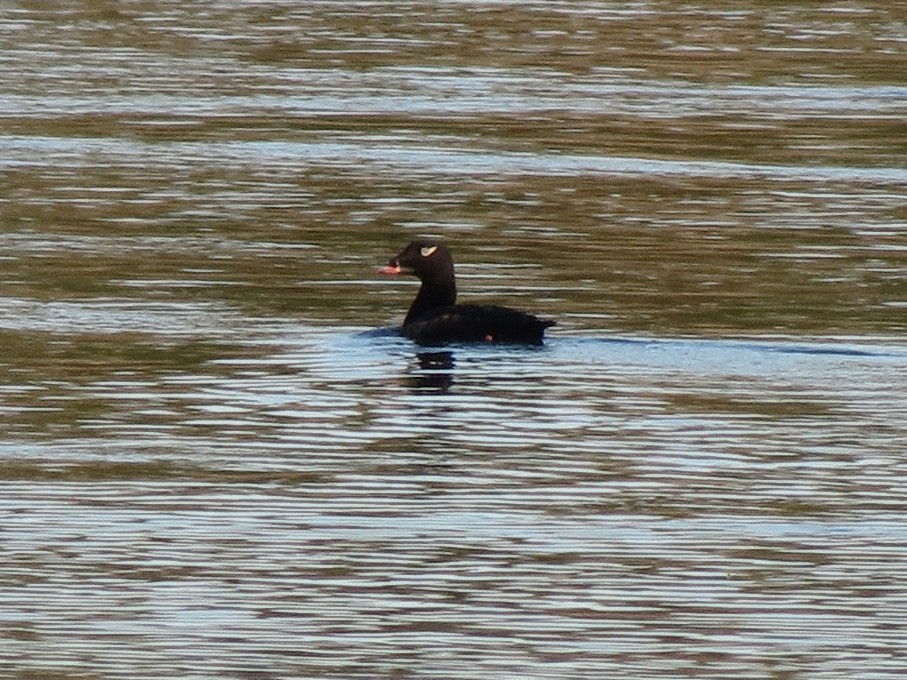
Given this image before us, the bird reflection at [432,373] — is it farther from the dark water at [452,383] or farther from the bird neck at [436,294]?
the bird neck at [436,294]

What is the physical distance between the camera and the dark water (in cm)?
1002

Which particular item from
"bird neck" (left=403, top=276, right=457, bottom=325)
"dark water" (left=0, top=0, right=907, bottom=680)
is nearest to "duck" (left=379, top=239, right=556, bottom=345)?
"bird neck" (left=403, top=276, right=457, bottom=325)

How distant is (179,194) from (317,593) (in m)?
13.7

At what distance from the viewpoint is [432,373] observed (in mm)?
15844

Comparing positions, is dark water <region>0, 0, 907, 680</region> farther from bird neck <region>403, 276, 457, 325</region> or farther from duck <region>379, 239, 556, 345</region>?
bird neck <region>403, 276, 457, 325</region>

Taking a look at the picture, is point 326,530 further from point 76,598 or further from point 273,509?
point 76,598

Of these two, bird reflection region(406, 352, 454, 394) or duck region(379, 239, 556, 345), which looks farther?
duck region(379, 239, 556, 345)

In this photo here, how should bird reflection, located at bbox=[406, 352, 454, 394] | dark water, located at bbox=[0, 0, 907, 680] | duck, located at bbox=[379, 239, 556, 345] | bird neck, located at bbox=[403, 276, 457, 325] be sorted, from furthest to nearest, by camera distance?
bird neck, located at bbox=[403, 276, 457, 325] → duck, located at bbox=[379, 239, 556, 345] → bird reflection, located at bbox=[406, 352, 454, 394] → dark water, located at bbox=[0, 0, 907, 680]

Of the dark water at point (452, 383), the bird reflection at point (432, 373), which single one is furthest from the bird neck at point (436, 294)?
the bird reflection at point (432, 373)

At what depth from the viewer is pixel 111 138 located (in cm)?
2767

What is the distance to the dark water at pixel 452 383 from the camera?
32.9ft

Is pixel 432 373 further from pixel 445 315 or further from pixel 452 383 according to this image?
pixel 445 315

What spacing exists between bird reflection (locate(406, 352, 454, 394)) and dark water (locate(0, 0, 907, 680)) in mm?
49

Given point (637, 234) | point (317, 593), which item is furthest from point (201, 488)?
point (637, 234)
